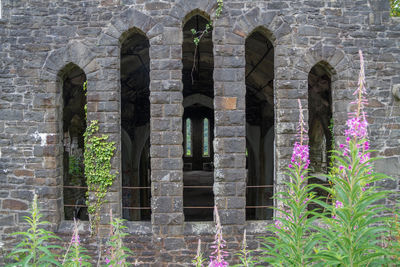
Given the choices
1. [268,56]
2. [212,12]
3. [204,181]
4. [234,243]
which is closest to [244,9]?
[212,12]

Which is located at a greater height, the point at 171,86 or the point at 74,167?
the point at 171,86

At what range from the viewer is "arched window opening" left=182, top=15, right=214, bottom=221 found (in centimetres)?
696

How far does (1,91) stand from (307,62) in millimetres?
5283

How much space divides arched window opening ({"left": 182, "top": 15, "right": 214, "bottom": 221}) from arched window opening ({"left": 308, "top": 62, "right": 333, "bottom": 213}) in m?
2.52

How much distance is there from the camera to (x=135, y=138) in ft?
32.0

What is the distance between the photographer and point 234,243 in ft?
16.3

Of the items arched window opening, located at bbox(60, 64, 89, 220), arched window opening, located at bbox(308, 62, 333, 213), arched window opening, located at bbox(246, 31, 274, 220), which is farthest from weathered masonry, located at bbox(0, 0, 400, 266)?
arched window opening, located at bbox(246, 31, 274, 220)

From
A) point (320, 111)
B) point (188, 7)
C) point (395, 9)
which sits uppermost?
point (395, 9)

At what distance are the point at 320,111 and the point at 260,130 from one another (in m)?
2.76

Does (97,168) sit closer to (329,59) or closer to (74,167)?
(74,167)

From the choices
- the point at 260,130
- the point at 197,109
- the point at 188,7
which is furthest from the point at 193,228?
Result: the point at 197,109

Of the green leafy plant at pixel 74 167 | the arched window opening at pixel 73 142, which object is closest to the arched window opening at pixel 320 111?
the arched window opening at pixel 73 142

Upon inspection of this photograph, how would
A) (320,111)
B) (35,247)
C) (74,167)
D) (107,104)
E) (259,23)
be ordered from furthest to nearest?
(74,167) < (320,111) < (107,104) < (259,23) < (35,247)

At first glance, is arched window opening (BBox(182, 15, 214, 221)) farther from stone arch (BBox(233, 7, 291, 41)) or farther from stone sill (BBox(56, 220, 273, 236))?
stone arch (BBox(233, 7, 291, 41))
